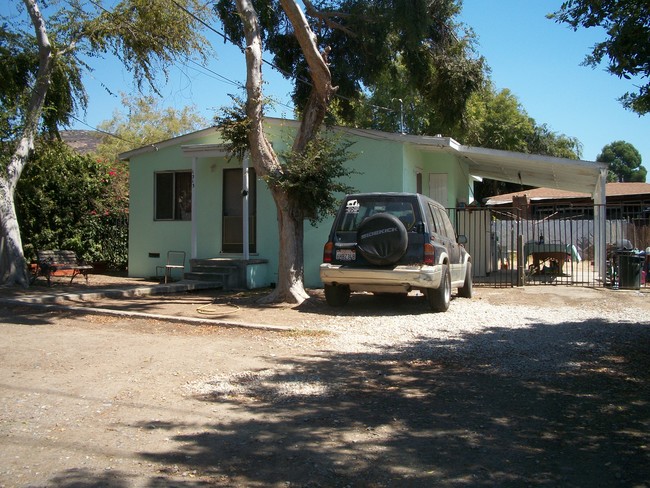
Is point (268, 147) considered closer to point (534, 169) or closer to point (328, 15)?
Answer: point (328, 15)

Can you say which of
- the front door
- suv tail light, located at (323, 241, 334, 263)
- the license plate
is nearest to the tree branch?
the front door

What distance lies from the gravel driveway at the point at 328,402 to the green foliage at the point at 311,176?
2658mm

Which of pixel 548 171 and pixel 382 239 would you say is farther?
pixel 548 171

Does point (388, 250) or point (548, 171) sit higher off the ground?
point (548, 171)

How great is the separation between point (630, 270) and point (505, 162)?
4.36 m

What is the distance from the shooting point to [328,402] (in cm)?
550

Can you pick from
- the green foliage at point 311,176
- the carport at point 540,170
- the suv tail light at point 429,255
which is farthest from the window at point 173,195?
the suv tail light at point 429,255

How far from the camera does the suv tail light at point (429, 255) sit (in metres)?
9.73

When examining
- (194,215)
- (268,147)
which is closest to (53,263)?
(194,215)

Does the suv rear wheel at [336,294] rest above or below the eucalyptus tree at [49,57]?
below

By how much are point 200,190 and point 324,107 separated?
17.9 ft

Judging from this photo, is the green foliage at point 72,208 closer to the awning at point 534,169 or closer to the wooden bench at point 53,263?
the wooden bench at point 53,263

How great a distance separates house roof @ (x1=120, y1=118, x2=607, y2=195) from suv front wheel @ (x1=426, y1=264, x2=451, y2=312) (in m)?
4.44

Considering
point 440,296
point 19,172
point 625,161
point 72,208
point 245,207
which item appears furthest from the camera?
point 625,161
